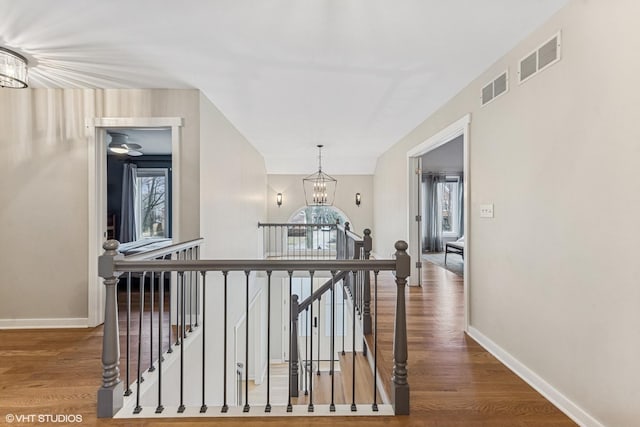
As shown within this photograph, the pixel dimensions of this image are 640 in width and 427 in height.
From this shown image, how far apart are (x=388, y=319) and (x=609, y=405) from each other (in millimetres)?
1959

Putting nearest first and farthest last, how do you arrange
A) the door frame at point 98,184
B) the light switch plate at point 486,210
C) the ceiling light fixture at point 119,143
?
1. the light switch plate at point 486,210
2. the door frame at point 98,184
3. the ceiling light fixture at point 119,143

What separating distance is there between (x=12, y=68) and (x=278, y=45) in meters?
2.16

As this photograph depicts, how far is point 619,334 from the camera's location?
1.63 meters

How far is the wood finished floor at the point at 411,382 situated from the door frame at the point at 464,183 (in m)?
0.57

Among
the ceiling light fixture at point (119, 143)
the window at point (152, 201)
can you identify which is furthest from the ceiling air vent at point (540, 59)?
the window at point (152, 201)

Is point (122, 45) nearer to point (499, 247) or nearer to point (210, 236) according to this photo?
point (210, 236)

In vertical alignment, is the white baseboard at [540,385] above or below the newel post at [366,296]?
below

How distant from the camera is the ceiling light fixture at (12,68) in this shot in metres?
2.50

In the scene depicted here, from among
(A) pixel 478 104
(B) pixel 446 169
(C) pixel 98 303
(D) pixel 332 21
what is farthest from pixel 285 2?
(B) pixel 446 169

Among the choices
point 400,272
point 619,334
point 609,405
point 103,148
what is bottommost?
point 609,405

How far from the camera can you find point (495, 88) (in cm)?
268

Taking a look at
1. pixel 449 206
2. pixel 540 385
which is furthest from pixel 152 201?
pixel 449 206

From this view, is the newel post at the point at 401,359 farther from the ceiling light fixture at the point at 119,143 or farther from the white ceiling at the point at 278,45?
the ceiling light fixture at the point at 119,143

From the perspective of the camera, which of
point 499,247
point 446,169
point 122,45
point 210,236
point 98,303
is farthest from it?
point 446,169
